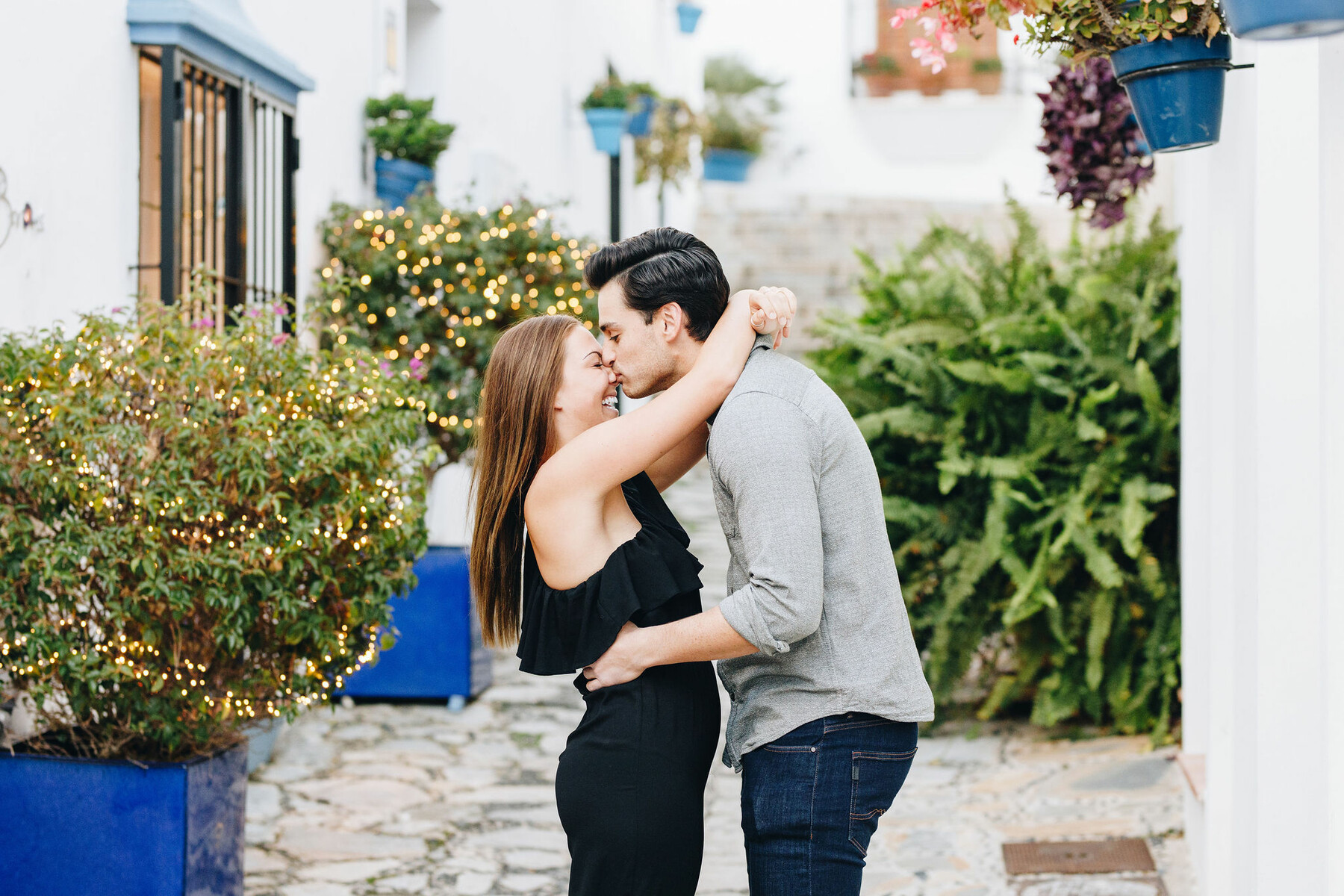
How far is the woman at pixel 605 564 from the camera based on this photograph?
2.24m

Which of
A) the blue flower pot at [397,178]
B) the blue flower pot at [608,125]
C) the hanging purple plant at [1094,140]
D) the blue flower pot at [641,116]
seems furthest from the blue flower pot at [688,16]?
the hanging purple plant at [1094,140]

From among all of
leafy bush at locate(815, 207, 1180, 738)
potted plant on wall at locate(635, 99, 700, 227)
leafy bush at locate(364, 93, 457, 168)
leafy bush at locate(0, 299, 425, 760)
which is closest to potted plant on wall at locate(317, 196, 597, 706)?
leafy bush at locate(364, 93, 457, 168)

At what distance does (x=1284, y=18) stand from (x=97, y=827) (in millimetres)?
3144

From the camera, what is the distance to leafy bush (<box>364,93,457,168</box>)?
7.07 m

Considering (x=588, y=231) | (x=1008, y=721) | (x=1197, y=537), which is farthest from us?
(x=588, y=231)

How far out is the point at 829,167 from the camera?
66.0 ft

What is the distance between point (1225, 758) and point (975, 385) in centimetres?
235

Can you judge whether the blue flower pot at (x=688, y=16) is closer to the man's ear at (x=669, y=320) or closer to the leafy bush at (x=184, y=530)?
the leafy bush at (x=184, y=530)

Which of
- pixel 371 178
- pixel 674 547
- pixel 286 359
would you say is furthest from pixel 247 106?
pixel 674 547

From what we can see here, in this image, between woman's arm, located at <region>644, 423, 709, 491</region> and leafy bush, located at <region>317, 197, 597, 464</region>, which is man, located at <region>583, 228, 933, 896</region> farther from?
leafy bush, located at <region>317, 197, 597, 464</region>

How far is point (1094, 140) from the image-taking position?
3.91 metres

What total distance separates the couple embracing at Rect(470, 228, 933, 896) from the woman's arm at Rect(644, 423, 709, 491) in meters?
0.27

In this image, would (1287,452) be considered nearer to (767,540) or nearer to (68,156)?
(767,540)

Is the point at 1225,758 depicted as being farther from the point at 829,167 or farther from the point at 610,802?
the point at 829,167
